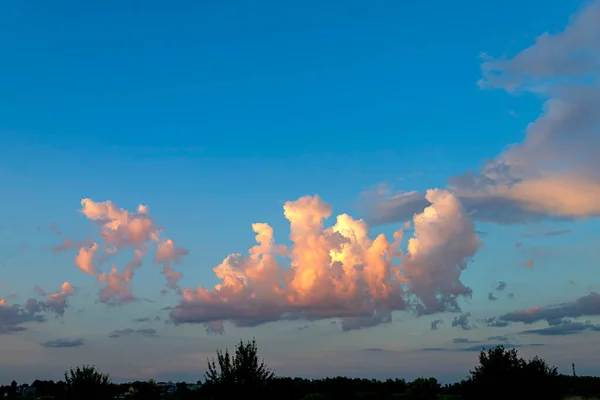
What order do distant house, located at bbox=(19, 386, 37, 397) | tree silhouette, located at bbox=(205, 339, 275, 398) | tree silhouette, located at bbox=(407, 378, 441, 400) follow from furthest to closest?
distant house, located at bbox=(19, 386, 37, 397) < tree silhouette, located at bbox=(407, 378, 441, 400) < tree silhouette, located at bbox=(205, 339, 275, 398)

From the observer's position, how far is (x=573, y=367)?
6004 inches

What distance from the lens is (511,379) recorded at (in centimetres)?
6138

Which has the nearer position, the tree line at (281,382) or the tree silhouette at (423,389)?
the tree line at (281,382)

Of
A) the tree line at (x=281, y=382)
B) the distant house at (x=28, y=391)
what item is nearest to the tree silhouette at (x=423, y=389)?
the tree line at (x=281, y=382)

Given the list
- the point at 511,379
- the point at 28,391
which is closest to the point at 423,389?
the point at 511,379

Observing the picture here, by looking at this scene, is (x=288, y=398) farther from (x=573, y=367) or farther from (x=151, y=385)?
(x=573, y=367)

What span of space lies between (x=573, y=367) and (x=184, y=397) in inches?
3437

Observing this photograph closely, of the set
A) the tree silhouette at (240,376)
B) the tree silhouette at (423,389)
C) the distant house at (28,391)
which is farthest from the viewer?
the distant house at (28,391)

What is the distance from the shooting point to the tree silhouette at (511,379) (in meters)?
60.5

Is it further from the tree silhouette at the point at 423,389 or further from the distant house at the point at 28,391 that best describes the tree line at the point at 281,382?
the distant house at the point at 28,391

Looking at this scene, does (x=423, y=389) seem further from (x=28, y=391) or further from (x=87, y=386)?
(x=28, y=391)

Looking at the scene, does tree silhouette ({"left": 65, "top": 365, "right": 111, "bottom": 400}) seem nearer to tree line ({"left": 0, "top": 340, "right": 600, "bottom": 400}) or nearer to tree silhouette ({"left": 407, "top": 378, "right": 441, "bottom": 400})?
tree line ({"left": 0, "top": 340, "right": 600, "bottom": 400})

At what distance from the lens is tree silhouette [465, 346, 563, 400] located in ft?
198

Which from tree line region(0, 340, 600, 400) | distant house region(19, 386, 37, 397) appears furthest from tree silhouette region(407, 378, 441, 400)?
distant house region(19, 386, 37, 397)
